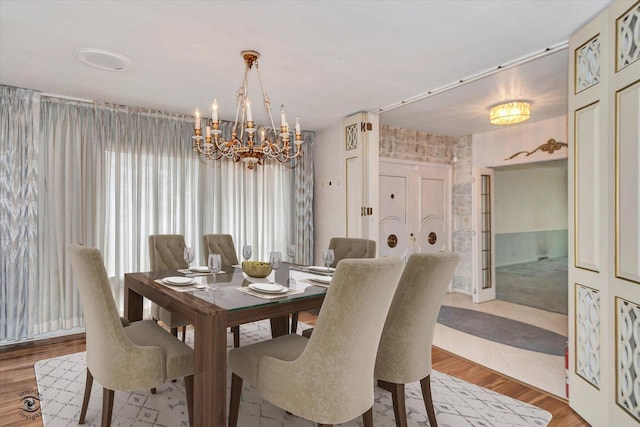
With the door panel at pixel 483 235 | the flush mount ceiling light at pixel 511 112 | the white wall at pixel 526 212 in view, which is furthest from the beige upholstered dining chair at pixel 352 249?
the white wall at pixel 526 212

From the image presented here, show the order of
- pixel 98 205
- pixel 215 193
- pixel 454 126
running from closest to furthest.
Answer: pixel 98 205 < pixel 215 193 < pixel 454 126

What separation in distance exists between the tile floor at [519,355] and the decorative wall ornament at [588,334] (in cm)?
39

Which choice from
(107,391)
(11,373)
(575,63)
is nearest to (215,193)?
(11,373)

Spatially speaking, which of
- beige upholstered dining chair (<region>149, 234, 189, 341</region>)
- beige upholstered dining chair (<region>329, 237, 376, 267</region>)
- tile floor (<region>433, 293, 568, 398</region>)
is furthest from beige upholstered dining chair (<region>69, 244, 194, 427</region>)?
tile floor (<region>433, 293, 568, 398</region>)

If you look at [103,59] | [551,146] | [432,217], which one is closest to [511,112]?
[551,146]

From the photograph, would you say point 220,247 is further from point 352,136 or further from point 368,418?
point 368,418

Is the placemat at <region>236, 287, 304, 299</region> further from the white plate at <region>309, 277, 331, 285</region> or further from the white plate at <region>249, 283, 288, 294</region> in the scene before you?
the white plate at <region>309, 277, 331, 285</region>

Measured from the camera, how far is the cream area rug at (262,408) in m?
2.11

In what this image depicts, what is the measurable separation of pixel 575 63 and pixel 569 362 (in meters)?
→ 2.00

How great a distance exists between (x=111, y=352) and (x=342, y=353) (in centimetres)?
114

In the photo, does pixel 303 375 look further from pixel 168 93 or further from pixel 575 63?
pixel 168 93

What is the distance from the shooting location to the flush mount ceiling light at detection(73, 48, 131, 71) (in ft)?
8.53

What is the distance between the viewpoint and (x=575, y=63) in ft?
7.63

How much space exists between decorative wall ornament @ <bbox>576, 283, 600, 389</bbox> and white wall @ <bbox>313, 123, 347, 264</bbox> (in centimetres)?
269
